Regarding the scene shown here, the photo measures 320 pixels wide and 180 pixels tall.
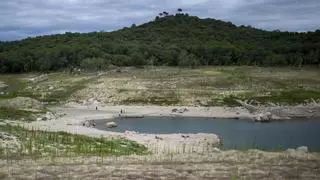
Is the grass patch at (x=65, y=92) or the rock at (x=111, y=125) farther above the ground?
the grass patch at (x=65, y=92)

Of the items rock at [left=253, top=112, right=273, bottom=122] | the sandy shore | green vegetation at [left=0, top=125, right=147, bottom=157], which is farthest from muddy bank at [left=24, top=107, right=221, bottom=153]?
rock at [left=253, top=112, right=273, bottom=122]

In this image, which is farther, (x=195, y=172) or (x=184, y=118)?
(x=184, y=118)

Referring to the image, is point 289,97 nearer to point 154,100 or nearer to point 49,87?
point 154,100

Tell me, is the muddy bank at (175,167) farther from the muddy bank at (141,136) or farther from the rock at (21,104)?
the rock at (21,104)

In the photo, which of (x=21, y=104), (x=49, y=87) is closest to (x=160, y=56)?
(x=49, y=87)

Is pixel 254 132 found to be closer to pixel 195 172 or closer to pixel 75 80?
pixel 195 172

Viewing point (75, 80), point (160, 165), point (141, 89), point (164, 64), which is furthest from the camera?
point (164, 64)

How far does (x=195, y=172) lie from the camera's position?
2503 cm

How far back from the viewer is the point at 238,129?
67688mm

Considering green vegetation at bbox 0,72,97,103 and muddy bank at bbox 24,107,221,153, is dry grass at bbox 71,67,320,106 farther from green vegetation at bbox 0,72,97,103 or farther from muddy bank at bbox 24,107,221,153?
muddy bank at bbox 24,107,221,153

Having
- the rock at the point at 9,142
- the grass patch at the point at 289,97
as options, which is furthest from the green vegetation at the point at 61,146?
the grass patch at the point at 289,97

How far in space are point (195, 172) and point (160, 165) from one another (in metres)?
2.55

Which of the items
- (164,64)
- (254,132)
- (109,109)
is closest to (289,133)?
(254,132)

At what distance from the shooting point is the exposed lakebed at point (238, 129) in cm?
5590
